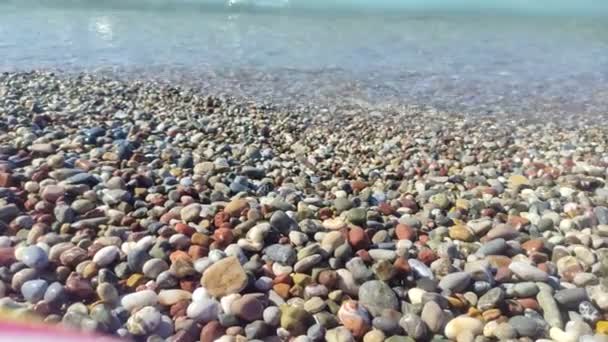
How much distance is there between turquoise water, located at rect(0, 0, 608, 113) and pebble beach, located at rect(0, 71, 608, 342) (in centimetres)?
193

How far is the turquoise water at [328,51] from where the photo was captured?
6660 millimetres

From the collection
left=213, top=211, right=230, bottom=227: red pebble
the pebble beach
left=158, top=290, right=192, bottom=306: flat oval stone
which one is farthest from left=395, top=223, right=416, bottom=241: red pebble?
left=158, top=290, right=192, bottom=306: flat oval stone

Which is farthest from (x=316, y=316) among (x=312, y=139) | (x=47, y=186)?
(x=312, y=139)

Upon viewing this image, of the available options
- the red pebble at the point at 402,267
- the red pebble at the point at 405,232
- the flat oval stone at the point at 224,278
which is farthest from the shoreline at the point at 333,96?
the flat oval stone at the point at 224,278

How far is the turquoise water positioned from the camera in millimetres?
6660

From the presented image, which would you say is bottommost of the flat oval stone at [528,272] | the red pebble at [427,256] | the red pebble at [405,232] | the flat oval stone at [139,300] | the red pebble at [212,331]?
the red pebble at [212,331]

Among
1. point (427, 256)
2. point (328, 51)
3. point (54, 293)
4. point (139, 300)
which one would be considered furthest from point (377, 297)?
point (328, 51)

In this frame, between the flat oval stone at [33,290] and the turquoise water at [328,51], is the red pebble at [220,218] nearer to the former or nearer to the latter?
the flat oval stone at [33,290]

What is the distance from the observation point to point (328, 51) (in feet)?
29.8

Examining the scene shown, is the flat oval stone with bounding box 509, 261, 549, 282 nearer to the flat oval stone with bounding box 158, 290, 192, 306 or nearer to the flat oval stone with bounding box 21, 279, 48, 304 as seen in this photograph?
the flat oval stone with bounding box 158, 290, 192, 306

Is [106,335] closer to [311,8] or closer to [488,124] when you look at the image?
[488,124]

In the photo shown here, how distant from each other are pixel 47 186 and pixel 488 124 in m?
3.91

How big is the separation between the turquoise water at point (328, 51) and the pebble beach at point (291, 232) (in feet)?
6.33

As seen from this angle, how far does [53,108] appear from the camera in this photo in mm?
4805
